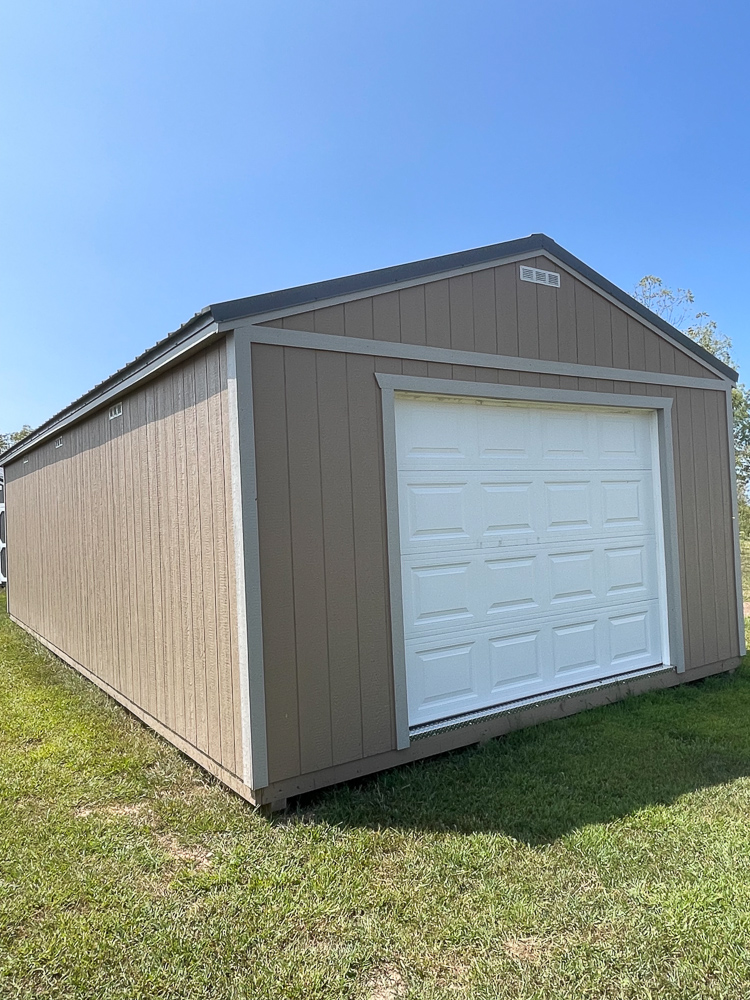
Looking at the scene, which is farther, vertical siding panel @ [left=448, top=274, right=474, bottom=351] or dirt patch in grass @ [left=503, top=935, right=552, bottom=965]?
vertical siding panel @ [left=448, top=274, right=474, bottom=351]

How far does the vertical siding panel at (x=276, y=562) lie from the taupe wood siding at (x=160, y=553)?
0.19m

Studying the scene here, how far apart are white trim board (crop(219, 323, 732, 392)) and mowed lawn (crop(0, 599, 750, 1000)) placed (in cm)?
230

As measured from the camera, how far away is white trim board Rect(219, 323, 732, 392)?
10.7 ft

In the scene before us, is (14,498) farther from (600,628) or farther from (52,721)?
(600,628)

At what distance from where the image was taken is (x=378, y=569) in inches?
140

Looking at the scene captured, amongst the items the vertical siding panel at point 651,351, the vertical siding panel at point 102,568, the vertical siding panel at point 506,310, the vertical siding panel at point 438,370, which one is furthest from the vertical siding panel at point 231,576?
the vertical siding panel at point 651,351

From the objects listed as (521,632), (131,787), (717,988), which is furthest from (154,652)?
(717,988)

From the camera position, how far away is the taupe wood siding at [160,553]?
339 centimetres

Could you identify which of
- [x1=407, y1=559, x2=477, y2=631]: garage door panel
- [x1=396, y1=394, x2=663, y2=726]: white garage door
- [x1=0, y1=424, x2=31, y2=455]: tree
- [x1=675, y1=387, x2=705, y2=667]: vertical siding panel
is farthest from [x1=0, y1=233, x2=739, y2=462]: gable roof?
[x1=0, y1=424, x2=31, y2=455]: tree

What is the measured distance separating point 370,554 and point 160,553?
1.53 metres

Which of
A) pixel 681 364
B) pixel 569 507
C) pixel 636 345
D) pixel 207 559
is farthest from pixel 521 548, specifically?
pixel 681 364

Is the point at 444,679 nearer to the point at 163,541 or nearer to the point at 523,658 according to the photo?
the point at 523,658

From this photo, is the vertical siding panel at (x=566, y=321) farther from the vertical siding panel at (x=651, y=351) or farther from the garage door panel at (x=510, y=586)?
the garage door panel at (x=510, y=586)

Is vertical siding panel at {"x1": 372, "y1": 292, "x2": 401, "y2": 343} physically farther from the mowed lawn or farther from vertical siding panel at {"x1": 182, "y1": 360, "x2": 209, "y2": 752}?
the mowed lawn
